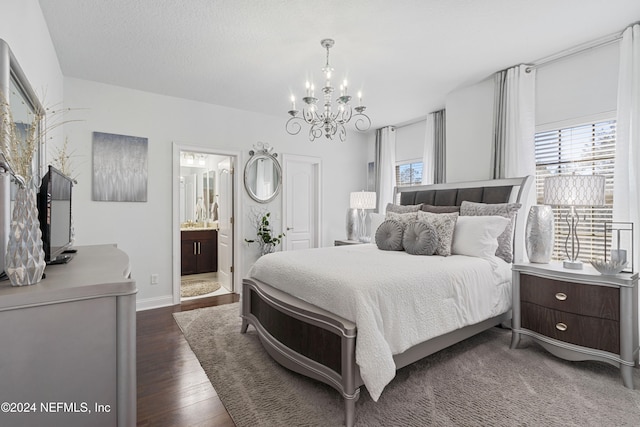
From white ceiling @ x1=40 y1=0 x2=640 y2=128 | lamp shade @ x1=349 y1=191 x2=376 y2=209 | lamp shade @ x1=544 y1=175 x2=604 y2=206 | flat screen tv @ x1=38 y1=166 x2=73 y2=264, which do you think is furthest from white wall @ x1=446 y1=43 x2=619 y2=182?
flat screen tv @ x1=38 y1=166 x2=73 y2=264

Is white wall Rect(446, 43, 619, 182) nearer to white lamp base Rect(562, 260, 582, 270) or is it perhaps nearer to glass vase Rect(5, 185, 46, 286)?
white lamp base Rect(562, 260, 582, 270)

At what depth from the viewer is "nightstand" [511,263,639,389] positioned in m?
2.12

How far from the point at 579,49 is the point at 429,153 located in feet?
6.67

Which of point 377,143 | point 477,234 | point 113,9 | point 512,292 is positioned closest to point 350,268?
point 477,234

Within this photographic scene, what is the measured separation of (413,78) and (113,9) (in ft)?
9.45

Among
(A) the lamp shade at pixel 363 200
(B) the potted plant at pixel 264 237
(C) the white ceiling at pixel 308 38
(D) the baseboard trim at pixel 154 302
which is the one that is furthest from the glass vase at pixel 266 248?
(C) the white ceiling at pixel 308 38

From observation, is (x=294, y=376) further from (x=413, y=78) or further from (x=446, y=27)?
(x=413, y=78)

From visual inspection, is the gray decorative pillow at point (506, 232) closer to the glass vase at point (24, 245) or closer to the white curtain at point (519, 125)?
the white curtain at point (519, 125)

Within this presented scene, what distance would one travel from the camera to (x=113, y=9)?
2.33 metres

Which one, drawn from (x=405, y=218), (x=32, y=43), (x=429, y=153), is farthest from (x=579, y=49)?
(x=32, y=43)

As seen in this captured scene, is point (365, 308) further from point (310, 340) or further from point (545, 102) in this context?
point (545, 102)

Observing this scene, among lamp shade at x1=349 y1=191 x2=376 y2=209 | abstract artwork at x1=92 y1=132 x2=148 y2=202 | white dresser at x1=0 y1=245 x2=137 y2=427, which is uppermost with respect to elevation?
abstract artwork at x1=92 y1=132 x2=148 y2=202

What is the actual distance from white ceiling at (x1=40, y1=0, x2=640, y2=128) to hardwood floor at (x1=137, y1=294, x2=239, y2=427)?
2.73 metres

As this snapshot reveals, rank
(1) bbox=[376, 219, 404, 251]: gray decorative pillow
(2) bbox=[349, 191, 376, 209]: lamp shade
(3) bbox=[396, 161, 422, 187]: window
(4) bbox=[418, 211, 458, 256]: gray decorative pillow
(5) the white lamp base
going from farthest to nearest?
(3) bbox=[396, 161, 422, 187]: window < (2) bbox=[349, 191, 376, 209]: lamp shade < (1) bbox=[376, 219, 404, 251]: gray decorative pillow < (4) bbox=[418, 211, 458, 256]: gray decorative pillow < (5) the white lamp base
